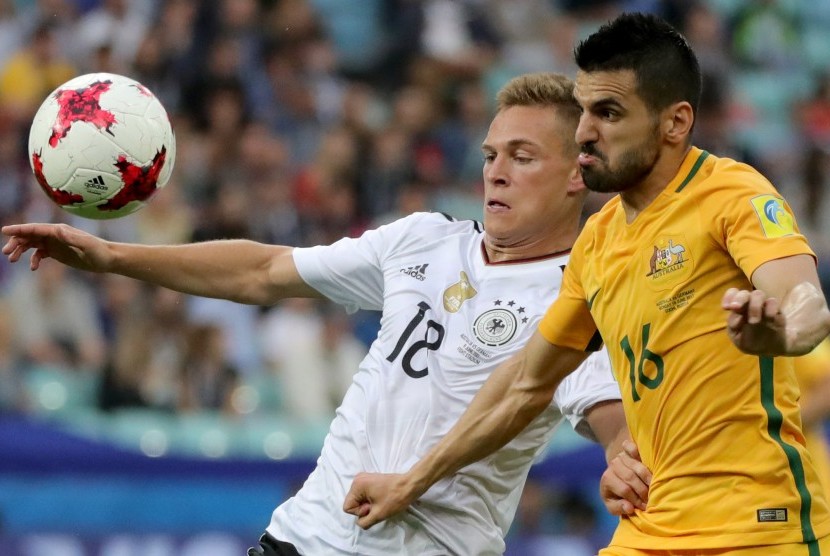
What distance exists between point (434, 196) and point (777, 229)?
883 centimetres

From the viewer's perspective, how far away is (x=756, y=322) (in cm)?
352

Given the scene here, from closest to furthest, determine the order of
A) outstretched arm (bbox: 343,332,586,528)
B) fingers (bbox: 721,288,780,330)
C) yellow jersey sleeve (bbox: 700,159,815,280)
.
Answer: fingers (bbox: 721,288,780,330) → yellow jersey sleeve (bbox: 700,159,815,280) → outstretched arm (bbox: 343,332,586,528)

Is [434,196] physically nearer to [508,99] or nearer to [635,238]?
[508,99]

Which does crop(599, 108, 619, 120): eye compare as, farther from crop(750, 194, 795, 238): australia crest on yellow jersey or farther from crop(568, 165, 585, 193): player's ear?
crop(568, 165, 585, 193): player's ear

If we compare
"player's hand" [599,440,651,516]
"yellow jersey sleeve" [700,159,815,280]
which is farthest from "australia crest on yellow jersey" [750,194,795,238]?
"player's hand" [599,440,651,516]

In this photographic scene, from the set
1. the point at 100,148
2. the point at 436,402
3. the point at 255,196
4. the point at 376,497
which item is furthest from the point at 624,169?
the point at 255,196

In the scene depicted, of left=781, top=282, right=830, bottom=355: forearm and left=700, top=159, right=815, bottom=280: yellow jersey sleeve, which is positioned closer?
left=781, top=282, right=830, bottom=355: forearm

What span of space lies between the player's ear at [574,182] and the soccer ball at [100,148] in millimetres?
1558

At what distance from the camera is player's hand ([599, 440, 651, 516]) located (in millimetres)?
4496

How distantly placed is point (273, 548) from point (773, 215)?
2.32 meters

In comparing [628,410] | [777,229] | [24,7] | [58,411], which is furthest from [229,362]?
[777,229]

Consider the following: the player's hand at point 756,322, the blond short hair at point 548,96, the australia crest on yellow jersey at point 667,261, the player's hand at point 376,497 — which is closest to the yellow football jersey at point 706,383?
the australia crest on yellow jersey at point 667,261

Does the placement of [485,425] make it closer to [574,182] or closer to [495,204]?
[495,204]

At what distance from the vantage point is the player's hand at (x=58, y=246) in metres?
5.20
